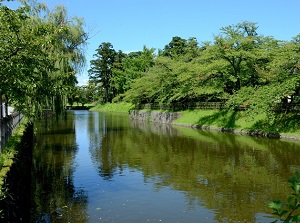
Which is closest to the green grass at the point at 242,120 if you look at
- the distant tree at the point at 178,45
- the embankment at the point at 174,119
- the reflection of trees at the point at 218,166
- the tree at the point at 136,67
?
the embankment at the point at 174,119

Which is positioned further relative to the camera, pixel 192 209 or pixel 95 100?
pixel 95 100

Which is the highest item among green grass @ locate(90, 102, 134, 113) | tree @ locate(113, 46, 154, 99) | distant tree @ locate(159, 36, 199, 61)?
distant tree @ locate(159, 36, 199, 61)

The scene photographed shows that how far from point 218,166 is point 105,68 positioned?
85.3 meters

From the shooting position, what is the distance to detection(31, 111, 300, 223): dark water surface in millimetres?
10516

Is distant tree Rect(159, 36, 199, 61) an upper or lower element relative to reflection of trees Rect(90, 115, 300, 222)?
upper

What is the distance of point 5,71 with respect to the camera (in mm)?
10859

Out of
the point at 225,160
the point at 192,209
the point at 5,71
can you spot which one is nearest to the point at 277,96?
the point at 225,160

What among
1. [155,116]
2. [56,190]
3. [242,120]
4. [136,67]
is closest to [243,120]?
[242,120]

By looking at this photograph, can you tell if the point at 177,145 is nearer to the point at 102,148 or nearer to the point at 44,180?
the point at 102,148

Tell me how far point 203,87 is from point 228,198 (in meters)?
29.6

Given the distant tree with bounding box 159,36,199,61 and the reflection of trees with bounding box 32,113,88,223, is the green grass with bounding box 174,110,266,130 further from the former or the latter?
the distant tree with bounding box 159,36,199,61

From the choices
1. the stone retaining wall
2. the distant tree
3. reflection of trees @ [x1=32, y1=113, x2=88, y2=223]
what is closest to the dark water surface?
reflection of trees @ [x1=32, y1=113, x2=88, y2=223]

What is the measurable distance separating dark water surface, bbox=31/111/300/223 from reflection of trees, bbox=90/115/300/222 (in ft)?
0.11

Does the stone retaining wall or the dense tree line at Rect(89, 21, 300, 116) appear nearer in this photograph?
the dense tree line at Rect(89, 21, 300, 116)
